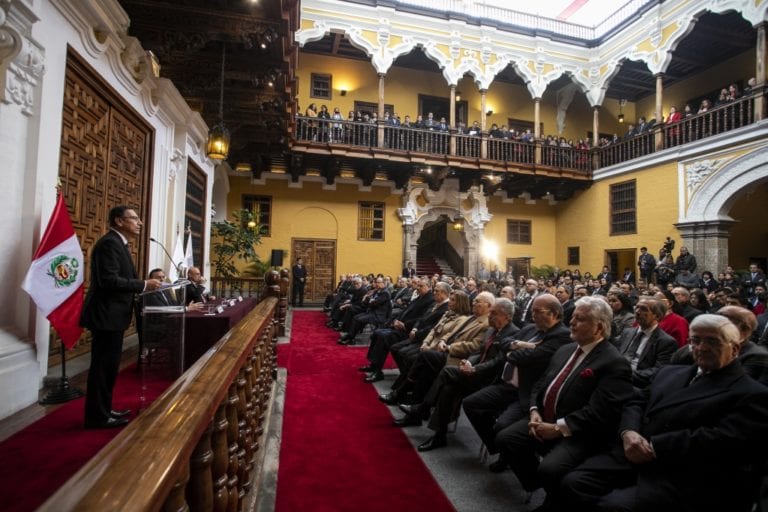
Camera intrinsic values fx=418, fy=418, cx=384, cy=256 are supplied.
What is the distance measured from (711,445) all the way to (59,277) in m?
4.22

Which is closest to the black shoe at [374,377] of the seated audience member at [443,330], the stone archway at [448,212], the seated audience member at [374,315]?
the seated audience member at [443,330]

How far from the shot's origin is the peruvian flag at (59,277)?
3.04 m

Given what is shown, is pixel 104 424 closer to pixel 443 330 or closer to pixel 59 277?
pixel 59 277

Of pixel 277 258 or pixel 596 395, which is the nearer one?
pixel 596 395

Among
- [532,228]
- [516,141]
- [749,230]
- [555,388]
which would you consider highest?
[516,141]

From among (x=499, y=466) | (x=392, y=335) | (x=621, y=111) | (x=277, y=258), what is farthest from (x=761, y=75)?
(x=277, y=258)

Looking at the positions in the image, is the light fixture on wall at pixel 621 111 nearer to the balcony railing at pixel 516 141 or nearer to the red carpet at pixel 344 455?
the balcony railing at pixel 516 141

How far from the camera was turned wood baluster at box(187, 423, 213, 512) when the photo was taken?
4.00ft

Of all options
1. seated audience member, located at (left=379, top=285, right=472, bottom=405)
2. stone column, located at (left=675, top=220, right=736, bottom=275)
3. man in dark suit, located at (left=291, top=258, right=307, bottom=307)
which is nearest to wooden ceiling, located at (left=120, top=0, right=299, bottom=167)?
seated audience member, located at (left=379, top=285, right=472, bottom=405)

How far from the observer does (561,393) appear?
254 cm

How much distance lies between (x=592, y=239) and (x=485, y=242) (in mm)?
3699

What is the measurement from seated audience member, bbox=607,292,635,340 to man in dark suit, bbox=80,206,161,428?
4.81 metres

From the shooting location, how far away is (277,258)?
12.9 m

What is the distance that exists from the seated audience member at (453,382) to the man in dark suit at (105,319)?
7.57ft
